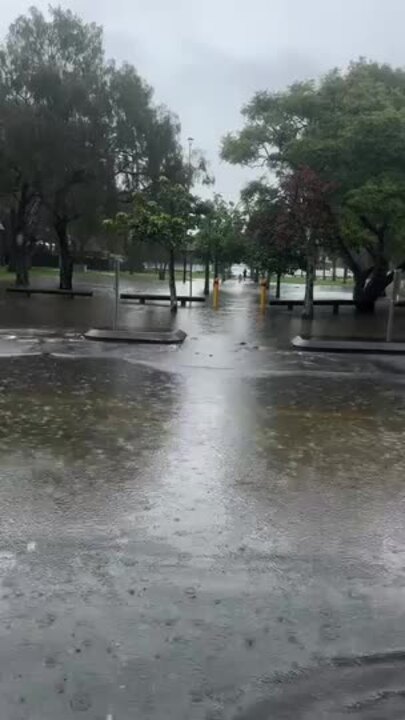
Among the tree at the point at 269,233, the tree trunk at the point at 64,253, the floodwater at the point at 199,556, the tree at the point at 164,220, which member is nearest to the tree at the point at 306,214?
the tree at the point at 269,233

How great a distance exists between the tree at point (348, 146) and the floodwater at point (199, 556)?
15.5 meters

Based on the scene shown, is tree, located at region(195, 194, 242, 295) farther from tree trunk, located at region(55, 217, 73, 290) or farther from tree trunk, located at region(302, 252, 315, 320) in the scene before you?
tree trunk, located at region(302, 252, 315, 320)

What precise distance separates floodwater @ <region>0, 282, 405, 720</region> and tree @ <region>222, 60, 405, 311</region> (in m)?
15.5

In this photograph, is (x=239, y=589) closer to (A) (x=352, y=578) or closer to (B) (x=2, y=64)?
(A) (x=352, y=578)

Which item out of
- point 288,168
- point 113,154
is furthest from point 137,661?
point 113,154

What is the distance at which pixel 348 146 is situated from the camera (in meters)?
24.4

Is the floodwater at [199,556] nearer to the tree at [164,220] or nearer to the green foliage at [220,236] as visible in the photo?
the tree at [164,220]

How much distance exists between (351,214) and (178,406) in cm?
1739

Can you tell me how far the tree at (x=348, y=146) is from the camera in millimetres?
24047

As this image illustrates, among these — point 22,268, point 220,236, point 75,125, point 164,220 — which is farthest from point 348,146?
point 22,268

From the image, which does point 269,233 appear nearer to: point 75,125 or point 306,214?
point 306,214

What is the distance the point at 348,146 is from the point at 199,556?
72.8ft

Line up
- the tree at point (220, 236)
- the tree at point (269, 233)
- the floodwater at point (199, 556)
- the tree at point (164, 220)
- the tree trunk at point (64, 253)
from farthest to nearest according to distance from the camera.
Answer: the tree at point (220, 236) < the tree trunk at point (64, 253) < the tree at point (164, 220) < the tree at point (269, 233) < the floodwater at point (199, 556)

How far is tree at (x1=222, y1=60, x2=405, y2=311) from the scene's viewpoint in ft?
78.9
